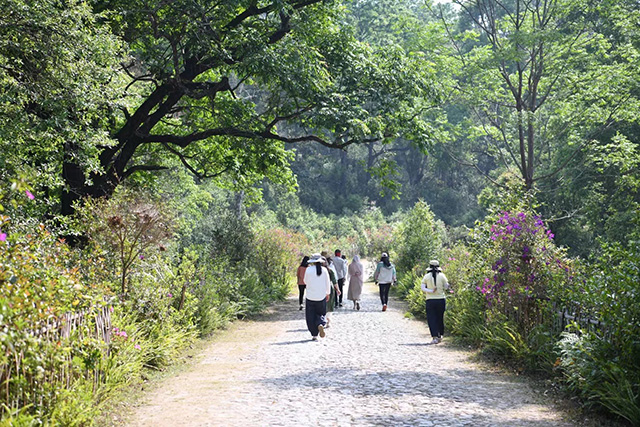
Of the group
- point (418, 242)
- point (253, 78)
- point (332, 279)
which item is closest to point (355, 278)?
point (332, 279)

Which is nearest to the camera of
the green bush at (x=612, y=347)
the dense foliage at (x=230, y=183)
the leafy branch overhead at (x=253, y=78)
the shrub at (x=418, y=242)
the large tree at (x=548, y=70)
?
the green bush at (x=612, y=347)

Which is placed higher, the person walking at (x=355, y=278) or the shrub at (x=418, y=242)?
the shrub at (x=418, y=242)

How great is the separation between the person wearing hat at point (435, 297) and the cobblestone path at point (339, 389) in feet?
1.25

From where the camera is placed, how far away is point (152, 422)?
261 inches

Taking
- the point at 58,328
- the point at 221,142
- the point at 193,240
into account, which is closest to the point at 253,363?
the point at 58,328

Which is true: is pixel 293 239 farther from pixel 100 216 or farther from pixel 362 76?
pixel 100 216

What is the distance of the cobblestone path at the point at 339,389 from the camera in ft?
22.1

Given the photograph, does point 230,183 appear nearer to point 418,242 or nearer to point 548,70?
point 418,242

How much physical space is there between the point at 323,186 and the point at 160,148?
173ft

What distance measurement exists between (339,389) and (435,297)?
5340 mm

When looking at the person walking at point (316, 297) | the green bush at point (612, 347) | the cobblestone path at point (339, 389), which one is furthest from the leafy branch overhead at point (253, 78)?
the green bush at point (612, 347)

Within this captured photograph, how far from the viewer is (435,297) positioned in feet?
42.3

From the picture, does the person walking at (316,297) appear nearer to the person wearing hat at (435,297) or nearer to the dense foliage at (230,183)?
the person wearing hat at (435,297)

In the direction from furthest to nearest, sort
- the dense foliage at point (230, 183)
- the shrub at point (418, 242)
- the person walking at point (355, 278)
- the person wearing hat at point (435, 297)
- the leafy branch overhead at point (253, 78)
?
the shrub at point (418, 242), the person walking at point (355, 278), the leafy branch overhead at point (253, 78), the person wearing hat at point (435, 297), the dense foliage at point (230, 183)
